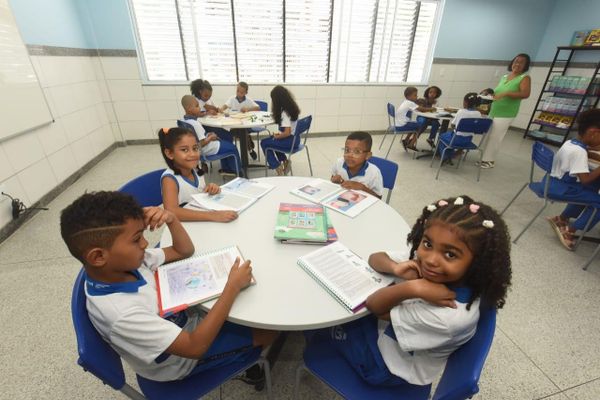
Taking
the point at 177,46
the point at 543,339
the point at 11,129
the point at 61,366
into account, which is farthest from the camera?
the point at 177,46

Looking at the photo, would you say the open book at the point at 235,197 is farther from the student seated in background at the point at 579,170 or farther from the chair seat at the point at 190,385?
the student seated in background at the point at 579,170

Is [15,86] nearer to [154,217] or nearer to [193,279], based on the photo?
[154,217]

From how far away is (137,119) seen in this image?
4.61 m

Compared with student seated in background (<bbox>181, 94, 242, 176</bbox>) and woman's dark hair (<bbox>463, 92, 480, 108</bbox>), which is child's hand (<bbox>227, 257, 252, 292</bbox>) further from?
woman's dark hair (<bbox>463, 92, 480, 108</bbox>)

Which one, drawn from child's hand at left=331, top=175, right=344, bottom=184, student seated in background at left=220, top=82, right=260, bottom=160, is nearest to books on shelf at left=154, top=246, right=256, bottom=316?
child's hand at left=331, top=175, right=344, bottom=184

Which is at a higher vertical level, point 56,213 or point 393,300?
point 393,300

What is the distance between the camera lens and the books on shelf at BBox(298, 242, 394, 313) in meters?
0.86

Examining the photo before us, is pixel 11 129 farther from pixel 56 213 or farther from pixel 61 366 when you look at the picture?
pixel 61 366

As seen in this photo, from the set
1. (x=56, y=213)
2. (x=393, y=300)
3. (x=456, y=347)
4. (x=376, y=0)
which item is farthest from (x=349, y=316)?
(x=376, y=0)

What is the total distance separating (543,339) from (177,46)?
553 centimetres

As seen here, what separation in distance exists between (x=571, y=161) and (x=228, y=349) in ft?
8.86

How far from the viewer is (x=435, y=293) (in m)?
0.75

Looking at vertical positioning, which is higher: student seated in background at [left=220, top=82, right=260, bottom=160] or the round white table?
student seated in background at [left=220, top=82, right=260, bottom=160]

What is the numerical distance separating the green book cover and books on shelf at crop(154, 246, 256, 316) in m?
0.21
